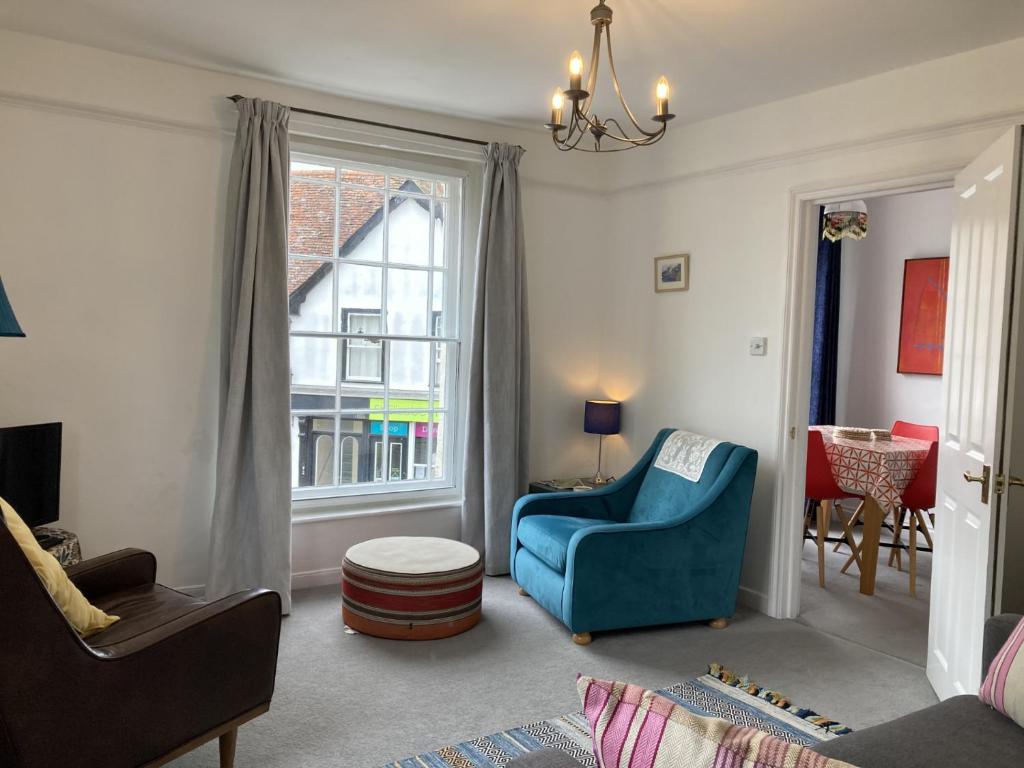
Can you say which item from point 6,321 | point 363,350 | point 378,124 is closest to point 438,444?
point 363,350

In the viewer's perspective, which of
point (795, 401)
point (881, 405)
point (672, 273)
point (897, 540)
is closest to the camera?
point (795, 401)

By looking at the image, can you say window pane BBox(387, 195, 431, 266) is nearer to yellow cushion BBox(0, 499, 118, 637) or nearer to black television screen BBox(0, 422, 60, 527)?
black television screen BBox(0, 422, 60, 527)

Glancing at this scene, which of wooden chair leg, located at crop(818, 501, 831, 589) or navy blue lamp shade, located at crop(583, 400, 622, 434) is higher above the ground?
navy blue lamp shade, located at crop(583, 400, 622, 434)

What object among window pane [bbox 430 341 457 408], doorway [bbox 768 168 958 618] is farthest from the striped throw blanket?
window pane [bbox 430 341 457 408]

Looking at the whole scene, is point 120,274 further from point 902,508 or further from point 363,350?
point 902,508

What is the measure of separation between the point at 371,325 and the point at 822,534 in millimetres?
2915

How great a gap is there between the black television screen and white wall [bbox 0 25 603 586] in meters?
0.22

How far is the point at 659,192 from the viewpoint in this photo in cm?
471

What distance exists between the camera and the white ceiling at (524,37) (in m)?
2.94

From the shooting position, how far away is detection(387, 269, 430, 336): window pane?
447 cm

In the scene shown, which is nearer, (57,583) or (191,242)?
(57,583)

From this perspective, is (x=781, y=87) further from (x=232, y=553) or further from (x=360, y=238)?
(x=232, y=553)

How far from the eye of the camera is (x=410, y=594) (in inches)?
138

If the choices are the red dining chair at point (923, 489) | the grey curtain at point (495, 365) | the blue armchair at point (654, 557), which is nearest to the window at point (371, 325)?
the grey curtain at point (495, 365)
